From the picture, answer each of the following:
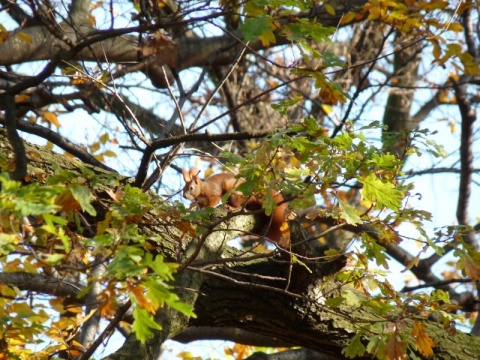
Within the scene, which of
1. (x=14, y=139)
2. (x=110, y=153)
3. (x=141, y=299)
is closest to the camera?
(x=141, y=299)

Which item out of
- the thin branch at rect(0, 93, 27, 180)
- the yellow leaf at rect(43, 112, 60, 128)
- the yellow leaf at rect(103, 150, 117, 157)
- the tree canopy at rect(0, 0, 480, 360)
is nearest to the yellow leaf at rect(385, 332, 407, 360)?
the tree canopy at rect(0, 0, 480, 360)

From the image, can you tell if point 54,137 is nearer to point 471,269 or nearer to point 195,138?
point 195,138

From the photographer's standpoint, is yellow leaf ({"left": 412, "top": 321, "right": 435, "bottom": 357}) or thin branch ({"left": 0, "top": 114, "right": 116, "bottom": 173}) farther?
thin branch ({"left": 0, "top": 114, "right": 116, "bottom": 173})

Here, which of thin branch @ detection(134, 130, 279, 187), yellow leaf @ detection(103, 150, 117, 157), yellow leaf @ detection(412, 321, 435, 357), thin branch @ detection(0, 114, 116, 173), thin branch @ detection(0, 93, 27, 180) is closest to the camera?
thin branch @ detection(0, 93, 27, 180)

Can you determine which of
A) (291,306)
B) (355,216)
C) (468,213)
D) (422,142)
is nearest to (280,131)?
(355,216)

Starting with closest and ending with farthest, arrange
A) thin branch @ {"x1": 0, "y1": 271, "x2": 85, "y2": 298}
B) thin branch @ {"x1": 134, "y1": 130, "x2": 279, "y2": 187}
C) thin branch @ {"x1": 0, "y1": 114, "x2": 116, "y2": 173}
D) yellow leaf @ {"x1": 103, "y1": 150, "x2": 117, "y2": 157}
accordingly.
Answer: thin branch @ {"x1": 134, "y1": 130, "x2": 279, "y2": 187}, thin branch @ {"x1": 0, "y1": 114, "x2": 116, "y2": 173}, thin branch @ {"x1": 0, "y1": 271, "x2": 85, "y2": 298}, yellow leaf @ {"x1": 103, "y1": 150, "x2": 117, "y2": 157}

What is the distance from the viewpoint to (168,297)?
5.46ft

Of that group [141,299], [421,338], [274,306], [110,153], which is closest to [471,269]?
[421,338]

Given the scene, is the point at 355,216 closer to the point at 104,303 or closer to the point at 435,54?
the point at 104,303

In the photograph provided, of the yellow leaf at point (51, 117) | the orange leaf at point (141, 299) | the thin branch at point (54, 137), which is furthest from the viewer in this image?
the yellow leaf at point (51, 117)

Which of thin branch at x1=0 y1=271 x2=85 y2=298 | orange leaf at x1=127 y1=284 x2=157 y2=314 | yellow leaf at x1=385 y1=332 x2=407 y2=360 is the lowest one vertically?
orange leaf at x1=127 y1=284 x2=157 y2=314

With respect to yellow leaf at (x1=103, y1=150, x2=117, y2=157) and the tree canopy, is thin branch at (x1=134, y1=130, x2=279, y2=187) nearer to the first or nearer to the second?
the tree canopy

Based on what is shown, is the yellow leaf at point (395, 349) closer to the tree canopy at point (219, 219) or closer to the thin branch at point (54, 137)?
the tree canopy at point (219, 219)

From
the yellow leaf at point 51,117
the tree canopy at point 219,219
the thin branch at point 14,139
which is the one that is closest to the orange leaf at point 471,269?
the tree canopy at point 219,219
